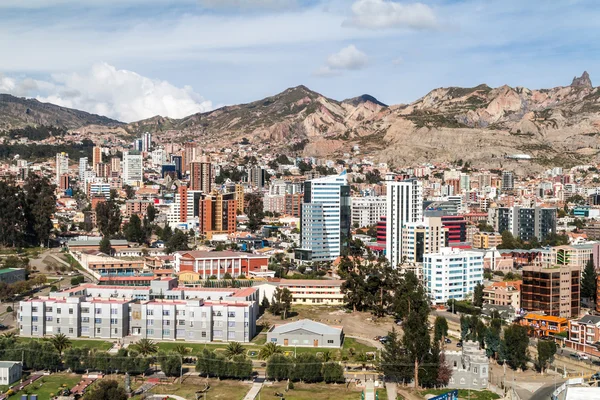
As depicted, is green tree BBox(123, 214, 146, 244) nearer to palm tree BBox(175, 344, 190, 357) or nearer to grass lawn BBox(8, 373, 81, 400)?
palm tree BBox(175, 344, 190, 357)

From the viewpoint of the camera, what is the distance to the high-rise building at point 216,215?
193 feet

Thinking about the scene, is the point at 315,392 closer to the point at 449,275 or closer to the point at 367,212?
the point at 449,275

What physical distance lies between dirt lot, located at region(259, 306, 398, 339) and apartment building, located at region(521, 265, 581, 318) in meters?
6.64


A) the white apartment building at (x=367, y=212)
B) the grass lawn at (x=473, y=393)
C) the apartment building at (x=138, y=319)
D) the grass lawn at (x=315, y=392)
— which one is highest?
the white apartment building at (x=367, y=212)

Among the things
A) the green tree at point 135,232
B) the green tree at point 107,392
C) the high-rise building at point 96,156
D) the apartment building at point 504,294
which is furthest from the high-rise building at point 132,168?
the green tree at point 107,392

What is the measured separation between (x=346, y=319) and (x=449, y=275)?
7138 mm

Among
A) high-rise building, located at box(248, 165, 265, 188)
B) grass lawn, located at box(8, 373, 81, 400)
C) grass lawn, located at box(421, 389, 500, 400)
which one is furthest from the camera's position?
A: high-rise building, located at box(248, 165, 265, 188)

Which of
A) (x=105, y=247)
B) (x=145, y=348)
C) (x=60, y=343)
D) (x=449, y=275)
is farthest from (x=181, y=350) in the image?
(x=105, y=247)

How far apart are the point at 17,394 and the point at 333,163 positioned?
90.2m

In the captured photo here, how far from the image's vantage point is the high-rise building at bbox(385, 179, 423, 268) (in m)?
46.3

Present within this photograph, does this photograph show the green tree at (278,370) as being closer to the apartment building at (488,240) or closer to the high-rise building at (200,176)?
the apartment building at (488,240)

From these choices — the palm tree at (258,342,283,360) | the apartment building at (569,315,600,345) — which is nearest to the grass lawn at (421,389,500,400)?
the palm tree at (258,342,283,360)

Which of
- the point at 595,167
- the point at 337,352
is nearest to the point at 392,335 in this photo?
the point at 337,352

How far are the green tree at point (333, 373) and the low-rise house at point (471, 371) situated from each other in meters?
3.70
